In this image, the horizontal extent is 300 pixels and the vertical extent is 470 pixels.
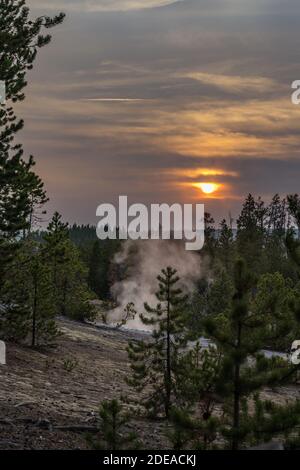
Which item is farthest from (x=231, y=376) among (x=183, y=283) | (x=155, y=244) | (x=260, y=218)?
(x=260, y=218)

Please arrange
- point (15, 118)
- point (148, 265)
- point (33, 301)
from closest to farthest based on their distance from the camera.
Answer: point (15, 118), point (33, 301), point (148, 265)

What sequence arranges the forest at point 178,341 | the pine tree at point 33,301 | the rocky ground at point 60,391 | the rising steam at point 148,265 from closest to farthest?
1. the forest at point 178,341
2. the rocky ground at point 60,391
3. the pine tree at point 33,301
4. the rising steam at point 148,265

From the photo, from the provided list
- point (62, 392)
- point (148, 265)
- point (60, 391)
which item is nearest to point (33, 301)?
point (60, 391)

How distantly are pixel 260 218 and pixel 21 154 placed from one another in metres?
88.3

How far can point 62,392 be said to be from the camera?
2238 cm

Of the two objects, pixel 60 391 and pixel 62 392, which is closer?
pixel 62 392

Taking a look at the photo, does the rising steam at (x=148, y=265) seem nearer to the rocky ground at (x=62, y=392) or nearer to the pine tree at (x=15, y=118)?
the rocky ground at (x=62, y=392)

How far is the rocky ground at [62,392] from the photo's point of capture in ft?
48.0

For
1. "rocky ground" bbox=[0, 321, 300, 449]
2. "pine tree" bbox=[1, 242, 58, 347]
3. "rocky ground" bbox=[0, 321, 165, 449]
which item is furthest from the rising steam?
"pine tree" bbox=[1, 242, 58, 347]

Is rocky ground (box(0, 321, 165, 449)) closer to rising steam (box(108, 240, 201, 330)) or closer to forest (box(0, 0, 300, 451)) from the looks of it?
forest (box(0, 0, 300, 451))

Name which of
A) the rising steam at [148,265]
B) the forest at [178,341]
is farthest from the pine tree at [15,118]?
the rising steam at [148,265]

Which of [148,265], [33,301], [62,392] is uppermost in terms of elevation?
[148,265]

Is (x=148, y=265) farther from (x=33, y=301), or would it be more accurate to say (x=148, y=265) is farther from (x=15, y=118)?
(x=15, y=118)

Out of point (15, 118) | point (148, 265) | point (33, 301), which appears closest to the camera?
point (15, 118)
